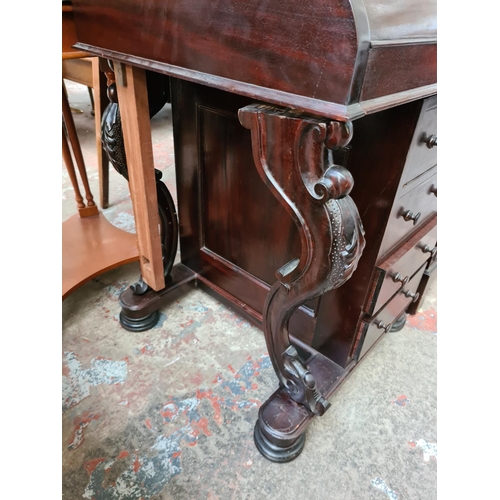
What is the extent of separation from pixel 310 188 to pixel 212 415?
2.44 ft

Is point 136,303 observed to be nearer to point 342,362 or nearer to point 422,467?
point 342,362

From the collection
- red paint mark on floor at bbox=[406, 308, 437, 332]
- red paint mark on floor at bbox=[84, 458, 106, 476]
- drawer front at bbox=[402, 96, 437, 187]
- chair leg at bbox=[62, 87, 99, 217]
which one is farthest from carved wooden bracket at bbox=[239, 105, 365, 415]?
chair leg at bbox=[62, 87, 99, 217]

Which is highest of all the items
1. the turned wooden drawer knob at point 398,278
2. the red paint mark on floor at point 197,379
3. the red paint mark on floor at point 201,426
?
the turned wooden drawer knob at point 398,278

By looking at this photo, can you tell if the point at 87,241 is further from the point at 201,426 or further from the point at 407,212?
the point at 407,212

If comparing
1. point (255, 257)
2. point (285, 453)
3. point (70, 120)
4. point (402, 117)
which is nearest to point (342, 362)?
point (285, 453)

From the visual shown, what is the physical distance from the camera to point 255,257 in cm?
109

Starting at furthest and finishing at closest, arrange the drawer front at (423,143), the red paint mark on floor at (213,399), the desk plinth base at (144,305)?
the desk plinth base at (144,305) < the red paint mark on floor at (213,399) < the drawer front at (423,143)

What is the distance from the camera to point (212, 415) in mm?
1035

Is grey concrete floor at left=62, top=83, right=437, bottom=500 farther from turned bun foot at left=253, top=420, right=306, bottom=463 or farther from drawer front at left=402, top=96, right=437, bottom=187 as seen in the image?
drawer front at left=402, top=96, right=437, bottom=187

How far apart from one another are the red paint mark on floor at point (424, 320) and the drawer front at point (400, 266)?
0.37m

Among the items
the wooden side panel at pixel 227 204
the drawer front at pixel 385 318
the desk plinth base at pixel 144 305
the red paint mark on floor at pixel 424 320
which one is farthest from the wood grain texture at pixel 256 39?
the red paint mark on floor at pixel 424 320

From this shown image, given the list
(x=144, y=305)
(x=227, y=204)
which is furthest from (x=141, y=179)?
(x=144, y=305)

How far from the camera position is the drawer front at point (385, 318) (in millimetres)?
1000

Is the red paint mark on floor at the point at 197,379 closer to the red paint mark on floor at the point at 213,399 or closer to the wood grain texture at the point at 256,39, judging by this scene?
the red paint mark on floor at the point at 213,399
